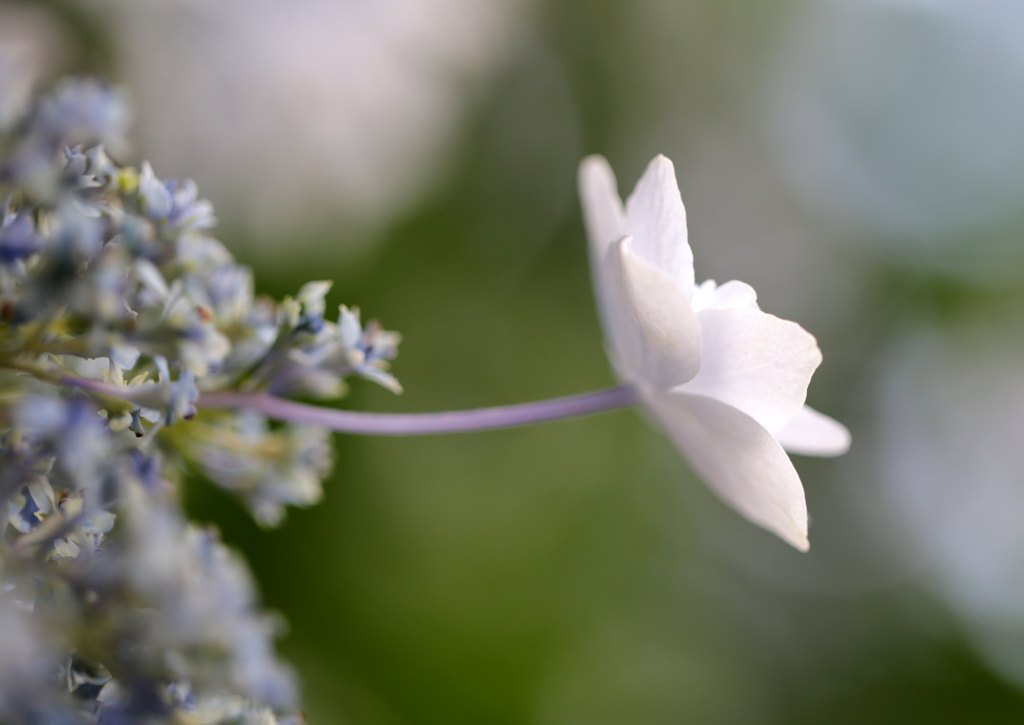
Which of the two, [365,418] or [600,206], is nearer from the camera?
[365,418]

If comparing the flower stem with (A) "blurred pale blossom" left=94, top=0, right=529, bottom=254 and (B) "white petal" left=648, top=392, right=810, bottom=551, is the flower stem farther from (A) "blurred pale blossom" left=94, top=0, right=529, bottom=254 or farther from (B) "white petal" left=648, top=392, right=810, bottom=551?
(A) "blurred pale blossom" left=94, top=0, right=529, bottom=254

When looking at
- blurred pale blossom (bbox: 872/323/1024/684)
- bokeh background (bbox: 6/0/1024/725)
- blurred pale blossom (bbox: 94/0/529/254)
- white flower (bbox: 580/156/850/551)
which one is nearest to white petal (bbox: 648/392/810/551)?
white flower (bbox: 580/156/850/551)

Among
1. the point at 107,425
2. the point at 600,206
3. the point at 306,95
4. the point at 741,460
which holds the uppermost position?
the point at 306,95

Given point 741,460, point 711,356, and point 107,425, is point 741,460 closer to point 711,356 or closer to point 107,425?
point 711,356

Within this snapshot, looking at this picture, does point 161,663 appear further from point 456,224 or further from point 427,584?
point 456,224

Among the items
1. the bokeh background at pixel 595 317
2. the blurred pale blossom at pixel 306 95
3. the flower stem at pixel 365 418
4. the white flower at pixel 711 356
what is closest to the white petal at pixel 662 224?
the white flower at pixel 711 356

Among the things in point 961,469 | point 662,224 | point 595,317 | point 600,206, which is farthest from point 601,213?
point 961,469

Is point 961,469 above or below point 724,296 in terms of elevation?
above

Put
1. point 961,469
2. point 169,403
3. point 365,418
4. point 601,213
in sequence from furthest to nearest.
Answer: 1. point 961,469
2. point 601,213
3. point 365,418
4. point 169,403
